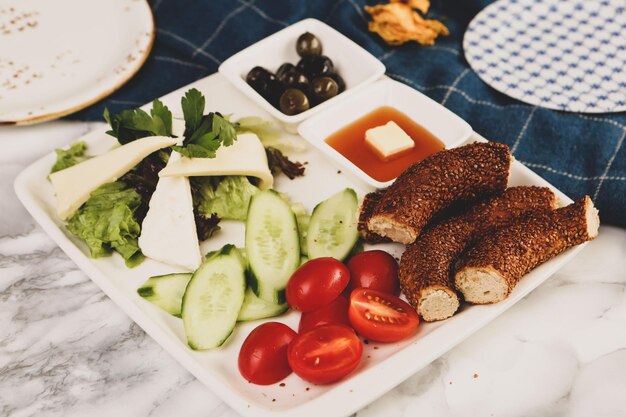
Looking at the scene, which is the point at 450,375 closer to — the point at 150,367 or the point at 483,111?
the point at 150,367

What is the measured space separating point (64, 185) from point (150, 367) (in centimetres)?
89

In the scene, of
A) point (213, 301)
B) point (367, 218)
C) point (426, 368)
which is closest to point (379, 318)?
point (426, 368)

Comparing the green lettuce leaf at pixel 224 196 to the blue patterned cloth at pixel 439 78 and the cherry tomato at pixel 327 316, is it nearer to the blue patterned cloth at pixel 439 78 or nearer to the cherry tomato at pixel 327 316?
the cherry tomato at pixel 327 316

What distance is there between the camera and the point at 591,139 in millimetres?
3129

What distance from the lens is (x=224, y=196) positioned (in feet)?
9.32

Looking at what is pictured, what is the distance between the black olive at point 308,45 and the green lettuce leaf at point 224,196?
0.97 meters

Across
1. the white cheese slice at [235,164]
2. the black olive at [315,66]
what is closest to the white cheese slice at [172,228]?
the white cheese slice at [235,164]

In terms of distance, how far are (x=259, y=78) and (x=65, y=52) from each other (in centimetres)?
131

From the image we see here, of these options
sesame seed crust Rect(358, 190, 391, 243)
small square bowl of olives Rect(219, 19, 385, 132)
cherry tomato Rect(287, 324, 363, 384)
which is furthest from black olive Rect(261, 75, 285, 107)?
cherry tomato Rect(287, 324, 363, 384)

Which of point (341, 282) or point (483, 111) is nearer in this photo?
point (341, 282)

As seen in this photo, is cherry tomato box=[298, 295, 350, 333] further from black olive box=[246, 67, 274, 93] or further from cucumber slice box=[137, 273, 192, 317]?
black olive box=[246, 67, 274, 93]

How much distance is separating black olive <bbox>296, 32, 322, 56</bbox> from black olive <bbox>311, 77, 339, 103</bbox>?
0.30 metres

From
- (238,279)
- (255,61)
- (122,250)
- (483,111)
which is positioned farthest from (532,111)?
(122,250)

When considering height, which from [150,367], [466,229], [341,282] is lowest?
[150,367]
